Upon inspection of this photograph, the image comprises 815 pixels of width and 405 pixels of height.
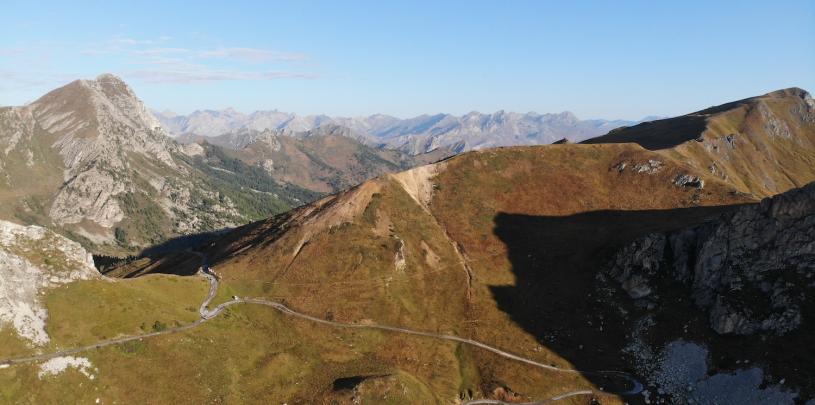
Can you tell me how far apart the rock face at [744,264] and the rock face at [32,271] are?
126 metres

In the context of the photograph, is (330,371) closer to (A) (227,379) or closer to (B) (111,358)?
(A) (227,379)

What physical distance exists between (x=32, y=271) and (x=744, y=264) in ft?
486

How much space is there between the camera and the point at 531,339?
109812 millimetres

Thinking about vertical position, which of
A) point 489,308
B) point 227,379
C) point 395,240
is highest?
point 395,240

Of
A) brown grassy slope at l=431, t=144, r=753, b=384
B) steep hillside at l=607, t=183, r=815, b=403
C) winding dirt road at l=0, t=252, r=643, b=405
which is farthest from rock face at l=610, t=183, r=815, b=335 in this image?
winding dirt road at l=0, t=252, r=643, b=405

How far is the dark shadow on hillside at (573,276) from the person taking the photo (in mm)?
106250

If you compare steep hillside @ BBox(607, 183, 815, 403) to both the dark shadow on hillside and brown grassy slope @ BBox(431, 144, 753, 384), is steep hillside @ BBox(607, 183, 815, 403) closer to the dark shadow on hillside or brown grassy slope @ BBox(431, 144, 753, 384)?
the dark shadow on hillside

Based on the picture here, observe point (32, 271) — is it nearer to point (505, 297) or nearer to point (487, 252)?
point (505, 297)

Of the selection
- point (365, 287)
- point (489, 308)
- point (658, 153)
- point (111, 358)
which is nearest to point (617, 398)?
point (489, 308)

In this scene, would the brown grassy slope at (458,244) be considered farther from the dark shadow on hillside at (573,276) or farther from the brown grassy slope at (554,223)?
the dark shadow on hillside at (573,276)

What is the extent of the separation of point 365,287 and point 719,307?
79.9m

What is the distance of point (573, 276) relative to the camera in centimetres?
12794

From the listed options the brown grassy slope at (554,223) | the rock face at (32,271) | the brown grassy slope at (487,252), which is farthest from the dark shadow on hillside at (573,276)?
the rock face at (32,271)

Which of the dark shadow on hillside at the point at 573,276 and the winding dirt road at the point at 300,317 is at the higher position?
the dark shadow on hillside at the point at 573,276
